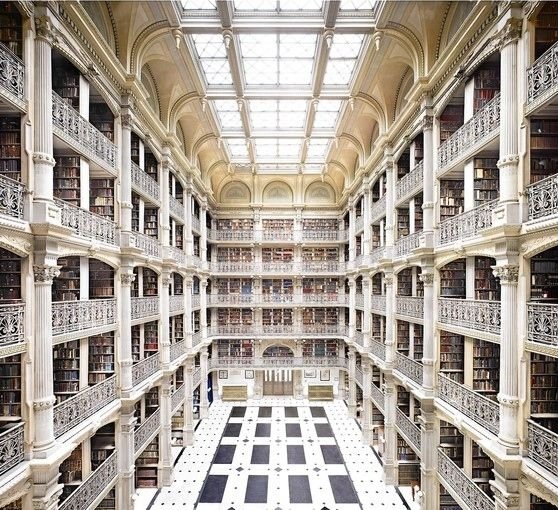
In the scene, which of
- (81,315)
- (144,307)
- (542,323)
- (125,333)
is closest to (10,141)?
(81,315)

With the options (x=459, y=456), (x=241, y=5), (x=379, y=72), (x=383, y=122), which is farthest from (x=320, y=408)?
(x=241, y=5)

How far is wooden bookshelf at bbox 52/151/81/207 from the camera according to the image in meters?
7.65

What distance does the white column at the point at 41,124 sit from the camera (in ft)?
18.6

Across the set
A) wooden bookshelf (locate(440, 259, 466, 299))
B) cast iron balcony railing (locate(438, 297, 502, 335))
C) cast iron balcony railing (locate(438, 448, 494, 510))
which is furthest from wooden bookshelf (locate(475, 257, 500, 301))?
cast iron balcony railing (locate(438, 448, 494, 510))

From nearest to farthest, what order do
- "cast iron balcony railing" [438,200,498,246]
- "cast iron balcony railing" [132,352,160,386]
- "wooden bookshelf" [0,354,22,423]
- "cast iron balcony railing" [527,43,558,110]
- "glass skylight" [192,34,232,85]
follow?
"cast iron balcony railing" [527,43,558,110] → "wooden bookshelf" [0,354,22,423] → "cast iron balcony railing" [438,200,498,246] → "cast iron balcony railing" [132,352,160,386] → "glass skylight" [192,34,232,85]

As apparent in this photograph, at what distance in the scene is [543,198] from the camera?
5.38 metres

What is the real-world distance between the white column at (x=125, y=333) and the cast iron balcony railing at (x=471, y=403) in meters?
6.81

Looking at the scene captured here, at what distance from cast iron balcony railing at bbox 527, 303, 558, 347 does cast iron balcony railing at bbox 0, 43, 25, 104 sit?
25.4 ft

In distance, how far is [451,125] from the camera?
8.90 metres

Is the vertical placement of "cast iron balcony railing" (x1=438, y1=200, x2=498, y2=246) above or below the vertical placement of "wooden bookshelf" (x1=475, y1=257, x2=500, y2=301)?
above

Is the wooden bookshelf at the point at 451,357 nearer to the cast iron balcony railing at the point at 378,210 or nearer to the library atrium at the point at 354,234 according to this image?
the library atrium at the point at 354,234

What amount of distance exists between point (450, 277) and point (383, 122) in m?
5.50

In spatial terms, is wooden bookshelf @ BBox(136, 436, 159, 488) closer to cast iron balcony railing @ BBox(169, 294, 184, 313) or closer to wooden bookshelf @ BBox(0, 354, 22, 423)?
cast iron balcony railing @ BBox(169, 294, 184, 313)

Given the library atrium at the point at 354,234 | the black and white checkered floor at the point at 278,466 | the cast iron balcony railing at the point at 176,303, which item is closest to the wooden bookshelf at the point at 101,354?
the library atrium at the point at 354,234
